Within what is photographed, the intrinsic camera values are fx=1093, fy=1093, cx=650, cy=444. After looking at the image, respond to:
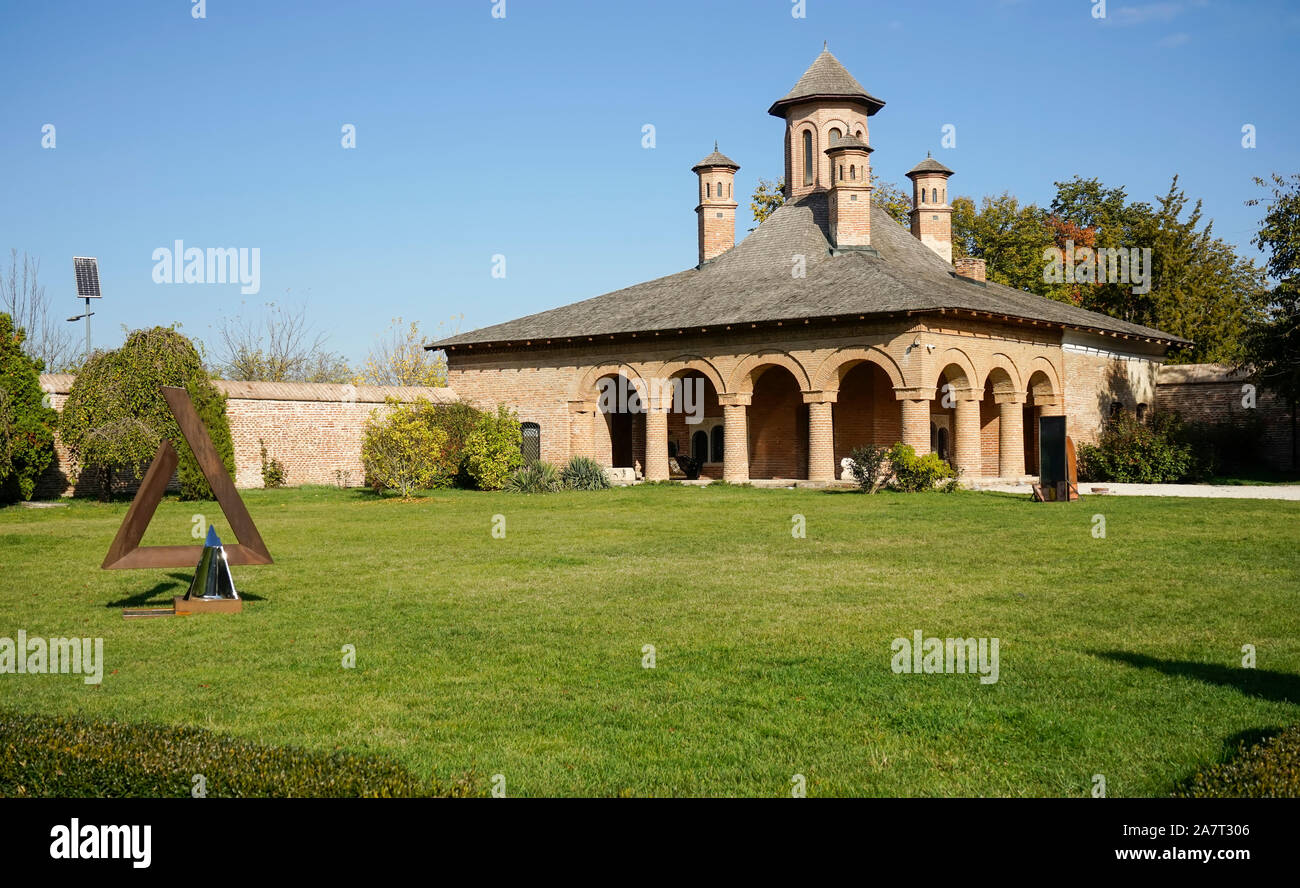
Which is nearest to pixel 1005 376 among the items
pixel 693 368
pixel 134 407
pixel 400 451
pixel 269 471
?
pixel 693 368

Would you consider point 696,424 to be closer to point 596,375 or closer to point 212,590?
point 596,375

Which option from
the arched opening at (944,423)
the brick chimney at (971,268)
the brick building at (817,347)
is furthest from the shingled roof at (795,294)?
the arched opening at (944,423)

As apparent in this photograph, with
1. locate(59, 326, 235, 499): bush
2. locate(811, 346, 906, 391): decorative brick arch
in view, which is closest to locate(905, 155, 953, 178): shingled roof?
locate(811, 346, 906, 391): decorative brick arch

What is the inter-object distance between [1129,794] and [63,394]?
28.2 metres

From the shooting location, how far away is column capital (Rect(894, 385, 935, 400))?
91.7ft

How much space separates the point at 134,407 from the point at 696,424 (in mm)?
17182

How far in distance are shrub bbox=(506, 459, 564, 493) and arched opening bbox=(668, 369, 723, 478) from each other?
5430 millimetres

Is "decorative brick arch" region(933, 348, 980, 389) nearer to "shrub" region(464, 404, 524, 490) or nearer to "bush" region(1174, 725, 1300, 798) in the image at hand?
"shrub" region(464, 404, 524, 490)

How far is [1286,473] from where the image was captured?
33.4 m

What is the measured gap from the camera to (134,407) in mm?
26672

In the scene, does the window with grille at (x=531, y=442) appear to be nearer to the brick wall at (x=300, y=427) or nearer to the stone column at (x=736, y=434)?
the brick wall at (x=300, y=427)
